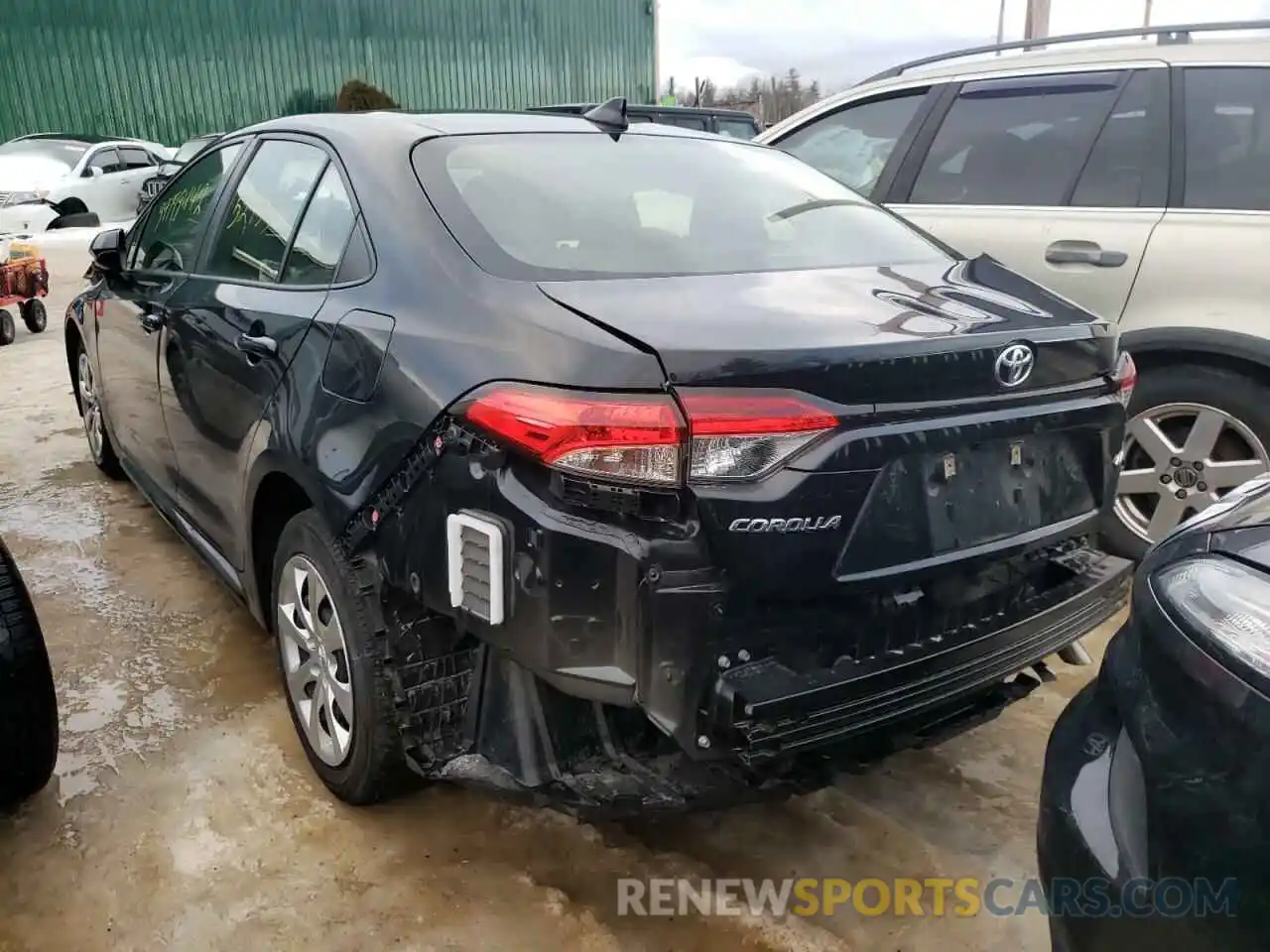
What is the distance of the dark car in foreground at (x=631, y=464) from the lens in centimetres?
176

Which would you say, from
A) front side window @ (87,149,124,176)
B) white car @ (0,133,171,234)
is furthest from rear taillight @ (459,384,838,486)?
front side window @ (87,149,124,176)

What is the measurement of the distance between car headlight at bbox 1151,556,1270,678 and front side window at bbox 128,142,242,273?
9.79 ft

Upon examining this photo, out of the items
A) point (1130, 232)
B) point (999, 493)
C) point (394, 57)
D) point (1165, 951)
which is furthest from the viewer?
point (394, 57)

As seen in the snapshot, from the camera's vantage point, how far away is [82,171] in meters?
14.4

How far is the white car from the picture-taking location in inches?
555

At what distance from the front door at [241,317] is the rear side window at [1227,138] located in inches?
113

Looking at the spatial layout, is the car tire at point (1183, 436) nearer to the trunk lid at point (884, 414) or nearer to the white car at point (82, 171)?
the trunk lid at point (884, 414)

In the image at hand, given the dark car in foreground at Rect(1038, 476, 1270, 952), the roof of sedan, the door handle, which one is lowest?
the dark car in foreground at Rect(1038, 476, 1270, 952)

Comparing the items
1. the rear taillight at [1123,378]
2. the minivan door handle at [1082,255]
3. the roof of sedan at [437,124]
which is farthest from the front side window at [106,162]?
the rear taillight at [1123,378]

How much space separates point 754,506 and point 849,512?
0.64ft

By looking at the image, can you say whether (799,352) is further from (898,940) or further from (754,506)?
(898,940)

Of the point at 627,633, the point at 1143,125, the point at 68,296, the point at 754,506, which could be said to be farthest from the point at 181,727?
the point at 68,296

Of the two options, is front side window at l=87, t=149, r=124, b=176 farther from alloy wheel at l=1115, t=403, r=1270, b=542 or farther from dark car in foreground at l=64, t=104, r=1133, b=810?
alloy wheel at l=1115, t=403, r=1270, b=542

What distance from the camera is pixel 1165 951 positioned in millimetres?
1282
